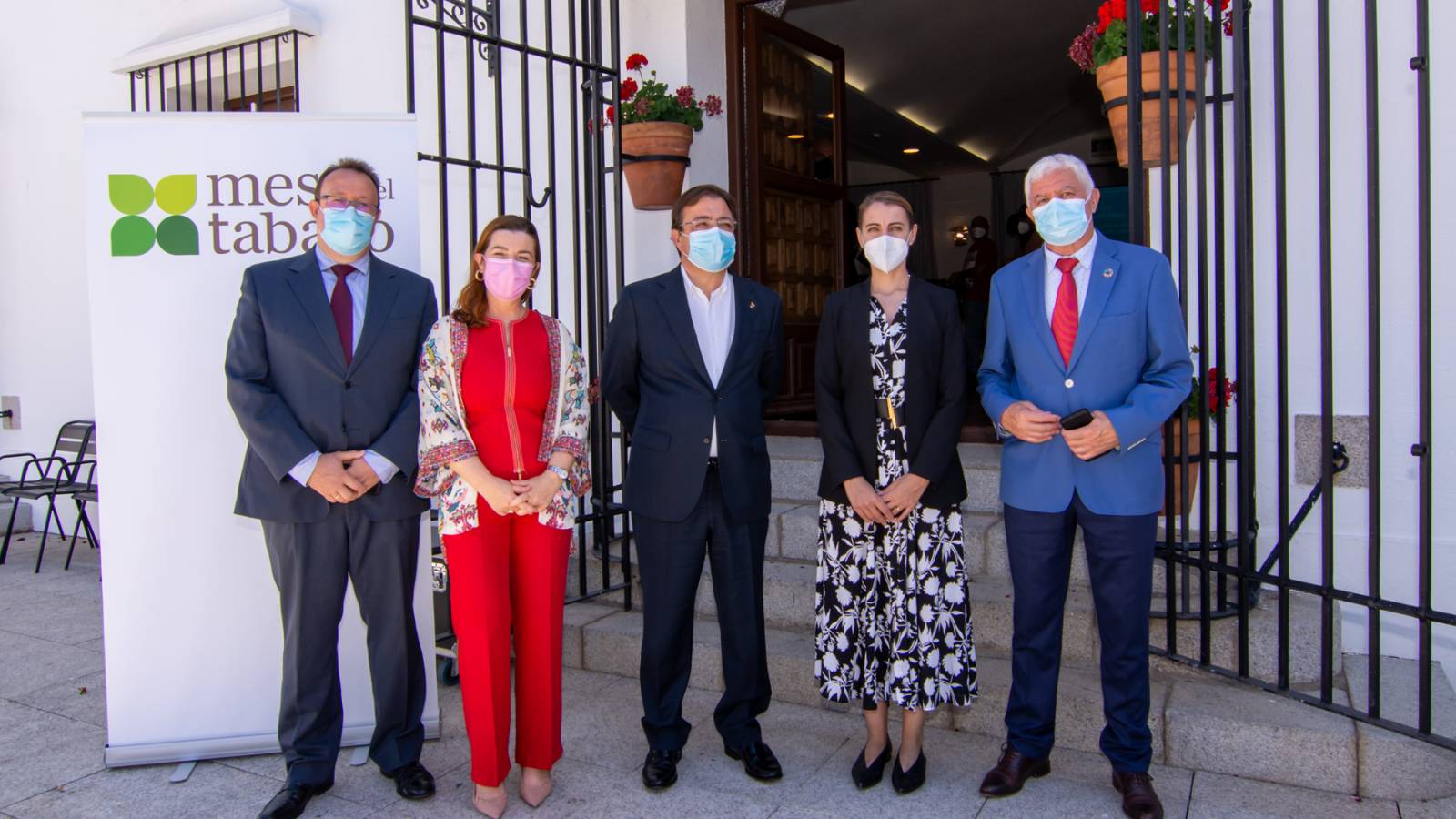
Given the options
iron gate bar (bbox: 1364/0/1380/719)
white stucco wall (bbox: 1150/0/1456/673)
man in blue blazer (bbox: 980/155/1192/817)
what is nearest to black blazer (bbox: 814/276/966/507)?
man in blue blazer (bbox: 980/155/1192/817)

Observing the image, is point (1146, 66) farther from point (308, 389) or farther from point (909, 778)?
point (308, 389)

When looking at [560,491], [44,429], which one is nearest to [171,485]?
[560,491]

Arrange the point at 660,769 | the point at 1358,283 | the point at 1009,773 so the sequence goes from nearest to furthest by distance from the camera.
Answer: the point at 1009,773
the point at 660,769
the point at 1358,283

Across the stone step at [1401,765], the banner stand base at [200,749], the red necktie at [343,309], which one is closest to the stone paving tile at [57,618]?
the banner stand base at [200,749]

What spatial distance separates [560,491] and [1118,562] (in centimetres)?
146

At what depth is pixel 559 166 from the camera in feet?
17.3

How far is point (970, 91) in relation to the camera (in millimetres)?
10000

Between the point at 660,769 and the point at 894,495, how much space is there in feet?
3.29

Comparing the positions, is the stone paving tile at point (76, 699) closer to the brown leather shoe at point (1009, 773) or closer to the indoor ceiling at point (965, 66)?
the brown leather shoe at point (1009, 773)

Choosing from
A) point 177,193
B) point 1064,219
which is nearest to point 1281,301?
point 1064,219

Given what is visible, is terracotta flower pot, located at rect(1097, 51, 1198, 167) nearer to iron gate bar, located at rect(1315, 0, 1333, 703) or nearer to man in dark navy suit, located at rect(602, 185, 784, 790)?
iron gate bar, located at rect(1315, 0, 1333, 703)

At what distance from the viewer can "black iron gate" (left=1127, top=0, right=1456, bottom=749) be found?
8.73ft

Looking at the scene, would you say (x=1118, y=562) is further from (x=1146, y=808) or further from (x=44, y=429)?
(x=44, y=429)

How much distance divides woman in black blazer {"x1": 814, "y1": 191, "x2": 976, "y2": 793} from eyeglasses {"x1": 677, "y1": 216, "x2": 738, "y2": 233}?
0.36 m
